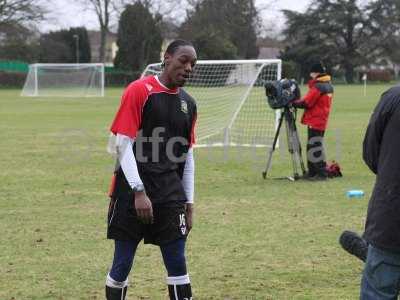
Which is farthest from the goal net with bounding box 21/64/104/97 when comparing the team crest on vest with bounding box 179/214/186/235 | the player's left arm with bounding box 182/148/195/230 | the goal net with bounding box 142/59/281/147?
the team crest on vest with bounding box 179/214/186/235

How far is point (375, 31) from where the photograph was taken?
89.5 metres

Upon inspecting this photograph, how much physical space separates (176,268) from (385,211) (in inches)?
58.7

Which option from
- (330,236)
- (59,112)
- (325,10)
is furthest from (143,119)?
(325,10)

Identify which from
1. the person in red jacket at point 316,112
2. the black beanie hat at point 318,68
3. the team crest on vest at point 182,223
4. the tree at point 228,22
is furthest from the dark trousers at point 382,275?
the tree at point 228,22

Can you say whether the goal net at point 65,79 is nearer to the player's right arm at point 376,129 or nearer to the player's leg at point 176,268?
the player's leg at point 176,268

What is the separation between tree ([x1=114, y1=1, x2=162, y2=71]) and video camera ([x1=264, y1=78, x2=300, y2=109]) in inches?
2522

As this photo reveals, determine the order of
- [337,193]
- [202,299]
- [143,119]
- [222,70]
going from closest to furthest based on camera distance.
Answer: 1. [143,119]
2. [202,299]
3. [337,193]
4. [222,70]

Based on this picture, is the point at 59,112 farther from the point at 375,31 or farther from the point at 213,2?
the point at 375,31

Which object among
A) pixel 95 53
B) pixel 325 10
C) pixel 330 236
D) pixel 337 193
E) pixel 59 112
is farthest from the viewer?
pixel 95 53

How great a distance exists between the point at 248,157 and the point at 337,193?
487cm

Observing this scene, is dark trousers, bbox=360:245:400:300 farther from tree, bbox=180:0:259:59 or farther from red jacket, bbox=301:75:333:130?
tree, bbox=180:0:259:59

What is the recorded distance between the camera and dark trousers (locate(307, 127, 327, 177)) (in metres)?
12.1

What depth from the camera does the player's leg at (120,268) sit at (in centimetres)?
463

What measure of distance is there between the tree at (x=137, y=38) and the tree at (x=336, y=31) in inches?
701
